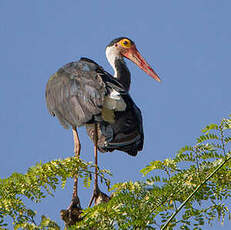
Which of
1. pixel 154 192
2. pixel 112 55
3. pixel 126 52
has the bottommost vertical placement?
pixel 154 192

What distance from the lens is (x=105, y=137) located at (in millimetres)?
7016

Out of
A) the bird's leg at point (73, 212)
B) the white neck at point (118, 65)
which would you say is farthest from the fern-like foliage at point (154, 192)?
the white neck at point (118, 65)

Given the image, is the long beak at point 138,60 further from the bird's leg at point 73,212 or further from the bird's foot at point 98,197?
the bird's leg at point 73,212

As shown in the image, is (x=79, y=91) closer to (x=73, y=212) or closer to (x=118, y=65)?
(x=73, y=212)

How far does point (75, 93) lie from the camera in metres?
6.34

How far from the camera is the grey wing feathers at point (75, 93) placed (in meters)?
5.98

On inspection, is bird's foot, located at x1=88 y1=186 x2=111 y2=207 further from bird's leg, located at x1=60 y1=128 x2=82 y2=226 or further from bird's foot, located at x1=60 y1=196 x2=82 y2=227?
bird's foot, located at x1=60 y1=196 x2=82 y2=227

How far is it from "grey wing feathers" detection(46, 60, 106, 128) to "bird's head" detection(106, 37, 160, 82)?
1.77m

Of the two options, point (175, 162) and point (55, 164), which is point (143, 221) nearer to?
point (175, 162)

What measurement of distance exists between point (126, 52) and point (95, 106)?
10.2 ft

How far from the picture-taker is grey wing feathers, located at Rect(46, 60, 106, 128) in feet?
19.6

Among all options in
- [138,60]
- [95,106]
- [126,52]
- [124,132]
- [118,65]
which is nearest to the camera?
[95,106]

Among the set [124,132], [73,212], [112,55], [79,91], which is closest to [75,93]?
[79,91]

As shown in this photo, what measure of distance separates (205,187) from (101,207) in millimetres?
806
